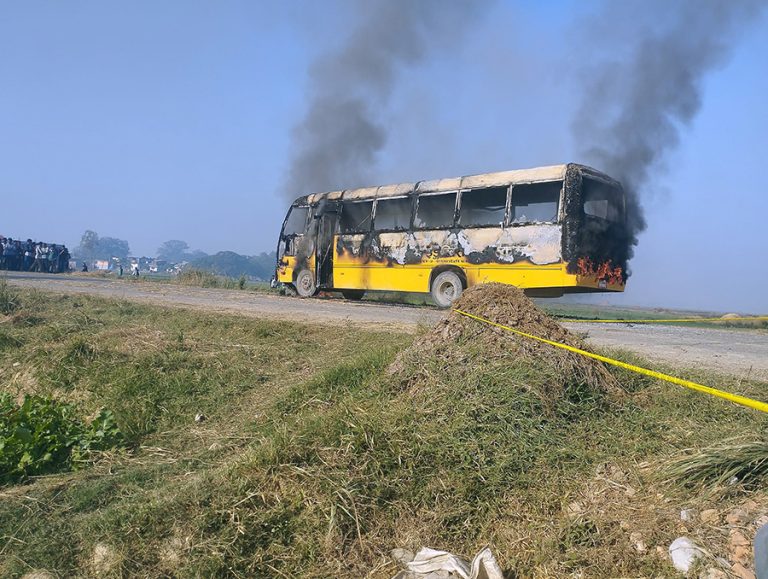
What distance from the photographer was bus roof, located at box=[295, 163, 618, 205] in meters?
12.6

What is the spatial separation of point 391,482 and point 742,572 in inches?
73.0

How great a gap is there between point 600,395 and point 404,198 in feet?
37.8

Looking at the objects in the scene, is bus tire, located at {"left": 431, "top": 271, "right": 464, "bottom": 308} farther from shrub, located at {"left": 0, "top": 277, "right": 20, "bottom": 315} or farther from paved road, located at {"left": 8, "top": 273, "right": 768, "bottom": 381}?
shrub, located at {"left": 0, "top": 277, "right": 20, "bottom": 315}

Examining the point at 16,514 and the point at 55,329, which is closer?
the point at 16,514

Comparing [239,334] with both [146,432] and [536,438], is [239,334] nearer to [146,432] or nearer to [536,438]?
[146,432]

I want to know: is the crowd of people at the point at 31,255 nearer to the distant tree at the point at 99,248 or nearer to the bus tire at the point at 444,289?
the bus tire at the point at 444,289

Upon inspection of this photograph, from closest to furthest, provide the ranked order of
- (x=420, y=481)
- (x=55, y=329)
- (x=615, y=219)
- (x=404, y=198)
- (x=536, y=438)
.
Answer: (x=420, y=481) → (x=536, y=438) → (x=55, y=329) → (x=615, y=219) → (x=404, y=198)

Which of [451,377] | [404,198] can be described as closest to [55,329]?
[451,377]

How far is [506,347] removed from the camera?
480 centimetres

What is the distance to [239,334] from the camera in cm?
845

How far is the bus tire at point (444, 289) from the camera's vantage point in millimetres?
14344

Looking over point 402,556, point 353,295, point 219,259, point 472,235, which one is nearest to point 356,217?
point 353,295

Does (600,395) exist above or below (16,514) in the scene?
above

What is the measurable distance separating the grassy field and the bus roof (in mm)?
7817
